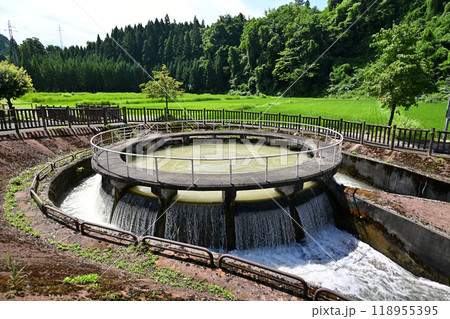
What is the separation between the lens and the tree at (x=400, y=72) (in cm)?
1750

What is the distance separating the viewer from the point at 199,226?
9.98 meters

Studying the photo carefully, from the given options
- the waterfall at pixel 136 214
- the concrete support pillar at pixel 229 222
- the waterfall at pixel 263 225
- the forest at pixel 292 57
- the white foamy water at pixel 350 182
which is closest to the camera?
the concrete support pillar at pixel 229 222

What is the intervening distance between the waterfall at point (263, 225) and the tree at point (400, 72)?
43.9 feet

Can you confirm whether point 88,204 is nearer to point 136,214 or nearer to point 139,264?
point 136,214

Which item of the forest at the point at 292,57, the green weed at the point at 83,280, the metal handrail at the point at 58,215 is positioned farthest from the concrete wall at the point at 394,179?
the forest at the point at 292,57

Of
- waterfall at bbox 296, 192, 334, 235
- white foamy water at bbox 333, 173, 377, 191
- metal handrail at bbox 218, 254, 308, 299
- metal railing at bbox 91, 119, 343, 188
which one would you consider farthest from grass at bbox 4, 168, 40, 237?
white foamy water at bbox 333, 173, 377, 191

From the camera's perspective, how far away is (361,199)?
1105cm

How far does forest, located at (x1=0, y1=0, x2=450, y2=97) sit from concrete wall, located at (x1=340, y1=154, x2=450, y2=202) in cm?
3833

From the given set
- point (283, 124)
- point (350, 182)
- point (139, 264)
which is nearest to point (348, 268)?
point (139, 264)

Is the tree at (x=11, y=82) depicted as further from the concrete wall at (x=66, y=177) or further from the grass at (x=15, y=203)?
the grass at (x=15, y=203)

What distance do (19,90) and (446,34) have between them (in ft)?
233

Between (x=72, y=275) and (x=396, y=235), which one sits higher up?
(x=72, y=275)

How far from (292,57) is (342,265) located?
7741cm

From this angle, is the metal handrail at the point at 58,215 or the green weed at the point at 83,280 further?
the metal handrail at the point at 58,215
